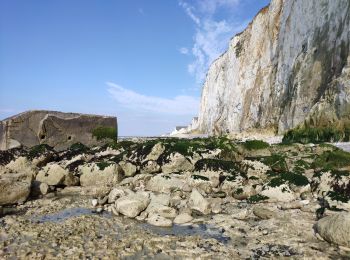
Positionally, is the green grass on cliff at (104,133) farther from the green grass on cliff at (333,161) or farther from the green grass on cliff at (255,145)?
A: the green grass on cliff at (333,161)

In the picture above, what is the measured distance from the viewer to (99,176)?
41.6ft

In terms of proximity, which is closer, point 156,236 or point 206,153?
point 156,236

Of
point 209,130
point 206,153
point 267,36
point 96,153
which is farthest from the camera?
point 209,130

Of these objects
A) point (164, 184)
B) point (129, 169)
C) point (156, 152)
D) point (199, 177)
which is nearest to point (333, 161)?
point (199, 177)

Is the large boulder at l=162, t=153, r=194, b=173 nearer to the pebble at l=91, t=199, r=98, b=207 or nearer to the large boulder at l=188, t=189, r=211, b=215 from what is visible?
the large boulder at l=188, t=189, r=211, b=215

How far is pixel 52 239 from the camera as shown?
6.76 metres

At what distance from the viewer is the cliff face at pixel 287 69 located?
26.0m

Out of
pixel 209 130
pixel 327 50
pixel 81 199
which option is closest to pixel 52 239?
pixel 81 199

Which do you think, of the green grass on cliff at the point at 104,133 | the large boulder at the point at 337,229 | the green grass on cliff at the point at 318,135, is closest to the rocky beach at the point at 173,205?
the large boulder at the point at 337,229

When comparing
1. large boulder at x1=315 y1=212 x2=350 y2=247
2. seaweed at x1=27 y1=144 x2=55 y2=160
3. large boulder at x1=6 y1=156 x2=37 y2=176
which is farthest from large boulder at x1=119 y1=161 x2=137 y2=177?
large boulder at x1=315 y1=212 x2=350 y2=247

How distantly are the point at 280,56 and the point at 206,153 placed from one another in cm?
2887

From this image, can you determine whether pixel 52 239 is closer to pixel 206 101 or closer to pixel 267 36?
pixel 267 36

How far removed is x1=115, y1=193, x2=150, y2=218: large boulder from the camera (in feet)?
28.5

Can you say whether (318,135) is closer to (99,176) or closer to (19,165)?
(99,176)
